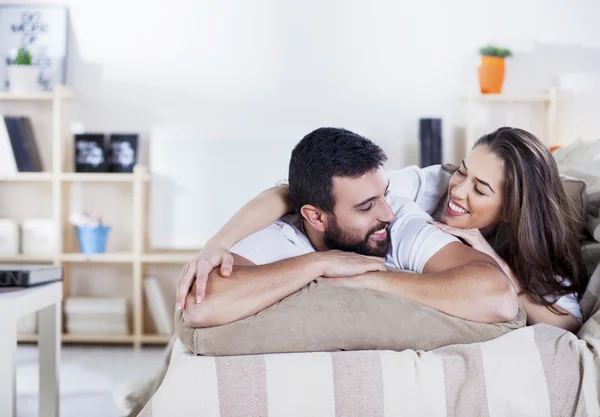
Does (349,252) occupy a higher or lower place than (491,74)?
lower

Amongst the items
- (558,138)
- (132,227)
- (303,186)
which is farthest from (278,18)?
(303,186)

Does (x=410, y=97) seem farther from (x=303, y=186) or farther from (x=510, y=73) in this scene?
(x=303, y=186)

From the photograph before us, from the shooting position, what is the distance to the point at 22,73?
3.83 m

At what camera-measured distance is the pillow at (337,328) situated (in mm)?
1310

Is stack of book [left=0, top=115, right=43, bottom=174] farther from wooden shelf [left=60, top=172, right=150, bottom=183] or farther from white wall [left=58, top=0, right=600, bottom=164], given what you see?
white wall [left=58, top=0, right=600, bottom=164]

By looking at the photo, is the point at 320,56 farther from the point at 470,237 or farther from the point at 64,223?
the point at 470,237

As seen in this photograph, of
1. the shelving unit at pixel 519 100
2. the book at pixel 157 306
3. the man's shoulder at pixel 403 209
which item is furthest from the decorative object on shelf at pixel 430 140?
the man's shoulder at pixel 403 209

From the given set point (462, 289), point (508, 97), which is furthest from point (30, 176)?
point (462, 289)

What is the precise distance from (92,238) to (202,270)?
8.41 ft

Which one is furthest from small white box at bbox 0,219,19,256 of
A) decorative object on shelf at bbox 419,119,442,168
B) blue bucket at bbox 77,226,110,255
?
decorative object on shelf at bbox 419,119,442,168

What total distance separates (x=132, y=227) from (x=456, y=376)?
121 inches

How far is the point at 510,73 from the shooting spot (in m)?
4.04

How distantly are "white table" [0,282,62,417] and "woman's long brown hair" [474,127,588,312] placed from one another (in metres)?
1.22

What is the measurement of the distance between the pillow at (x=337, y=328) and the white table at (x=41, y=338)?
556 millimetres
